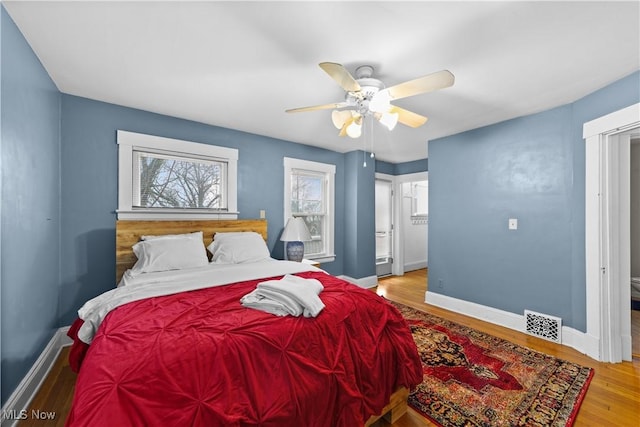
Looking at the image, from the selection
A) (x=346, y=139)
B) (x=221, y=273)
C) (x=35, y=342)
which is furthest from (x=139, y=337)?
(x=346, y=139)

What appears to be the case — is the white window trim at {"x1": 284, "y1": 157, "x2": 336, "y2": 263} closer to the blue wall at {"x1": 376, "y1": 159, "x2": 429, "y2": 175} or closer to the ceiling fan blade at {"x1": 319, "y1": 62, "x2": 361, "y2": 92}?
the blue wall at {"x1": 376, "y1": 159, "x2": 429, "y2": 175}

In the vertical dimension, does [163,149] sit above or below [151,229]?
above

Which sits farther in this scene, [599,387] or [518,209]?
[518,209]

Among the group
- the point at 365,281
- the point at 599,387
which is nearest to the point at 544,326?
the point at 599,387

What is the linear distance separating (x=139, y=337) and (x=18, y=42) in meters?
1.98

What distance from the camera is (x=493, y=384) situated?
2.02 m

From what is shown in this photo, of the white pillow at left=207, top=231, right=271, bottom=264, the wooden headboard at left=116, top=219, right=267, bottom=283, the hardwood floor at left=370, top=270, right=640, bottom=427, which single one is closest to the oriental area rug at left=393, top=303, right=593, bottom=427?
the hardwood floor at left=370, top=270, right=640, bottom=427

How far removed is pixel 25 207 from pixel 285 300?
1.85 meters

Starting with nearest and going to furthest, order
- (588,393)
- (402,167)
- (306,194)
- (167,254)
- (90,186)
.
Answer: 1. (588,393)
2. (167,254)
3. (90,186)
4. (306,194)
5. (402,167)

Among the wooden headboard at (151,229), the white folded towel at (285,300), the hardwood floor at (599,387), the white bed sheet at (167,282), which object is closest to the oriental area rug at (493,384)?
the hardwood floor at (599,387)

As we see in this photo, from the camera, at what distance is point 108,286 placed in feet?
8.97

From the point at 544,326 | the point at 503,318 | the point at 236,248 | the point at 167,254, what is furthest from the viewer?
the point at 503,318

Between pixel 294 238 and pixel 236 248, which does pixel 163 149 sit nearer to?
pixel 236 248

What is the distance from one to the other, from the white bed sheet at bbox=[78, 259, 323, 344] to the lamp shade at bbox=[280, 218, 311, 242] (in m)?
0.77
